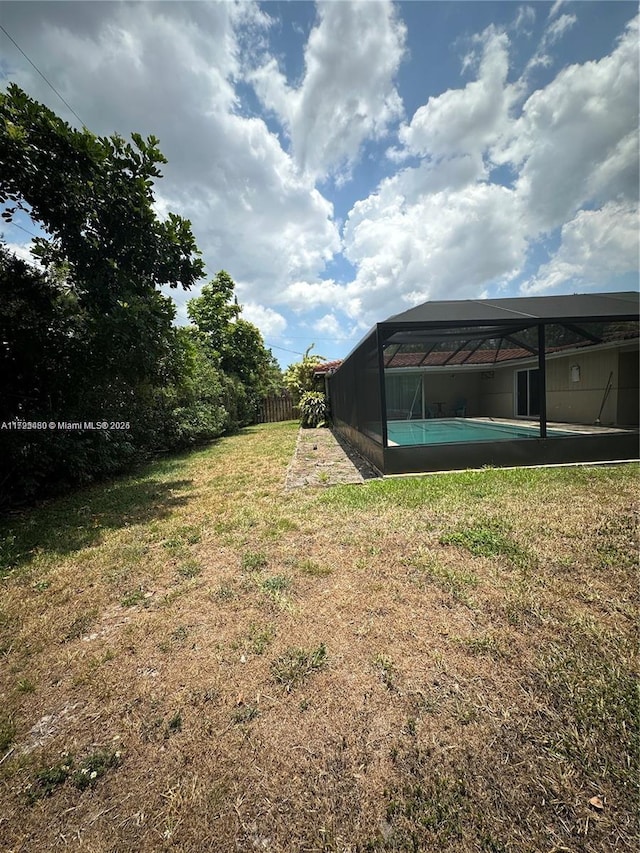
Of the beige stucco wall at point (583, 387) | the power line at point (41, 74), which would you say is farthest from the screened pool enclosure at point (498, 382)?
the power line at point (41, 74)

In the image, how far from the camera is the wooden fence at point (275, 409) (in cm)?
2005

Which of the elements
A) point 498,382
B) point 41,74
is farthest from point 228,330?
point 498,382

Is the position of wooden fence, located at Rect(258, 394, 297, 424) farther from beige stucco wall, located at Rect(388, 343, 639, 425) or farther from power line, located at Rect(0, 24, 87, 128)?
power line, located at Rect(0, 24, 87, 128)

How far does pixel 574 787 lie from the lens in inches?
49.4

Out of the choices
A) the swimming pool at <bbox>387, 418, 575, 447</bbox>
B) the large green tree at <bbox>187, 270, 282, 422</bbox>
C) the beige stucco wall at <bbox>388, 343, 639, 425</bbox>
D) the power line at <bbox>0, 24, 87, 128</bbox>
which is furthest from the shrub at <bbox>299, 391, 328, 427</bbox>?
the power line at <bbox>0, 24, 87, 128</bbox>

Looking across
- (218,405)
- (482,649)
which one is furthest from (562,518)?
(218,405)

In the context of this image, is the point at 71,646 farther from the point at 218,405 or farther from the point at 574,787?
the point at 218,405

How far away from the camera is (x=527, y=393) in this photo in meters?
12.5

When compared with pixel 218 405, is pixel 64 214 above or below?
above

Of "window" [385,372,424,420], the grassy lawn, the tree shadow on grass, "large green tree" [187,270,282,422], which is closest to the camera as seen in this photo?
the grassy lawn

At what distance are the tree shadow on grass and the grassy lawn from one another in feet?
0.44

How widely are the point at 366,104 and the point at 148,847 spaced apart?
10.5 meters

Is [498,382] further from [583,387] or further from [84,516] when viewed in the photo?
[84,516]

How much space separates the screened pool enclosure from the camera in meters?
5.82
